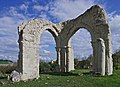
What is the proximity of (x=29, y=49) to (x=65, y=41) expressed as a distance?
258 inches

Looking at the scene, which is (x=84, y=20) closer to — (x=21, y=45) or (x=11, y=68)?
(x=21, y=45)

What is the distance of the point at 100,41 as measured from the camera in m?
19.6

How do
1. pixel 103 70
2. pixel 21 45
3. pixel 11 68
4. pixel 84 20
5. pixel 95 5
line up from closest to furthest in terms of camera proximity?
pixel 21 45 → pixel 103 70 → pixel 95 5 → pixel 84 20 → pixel 11 68

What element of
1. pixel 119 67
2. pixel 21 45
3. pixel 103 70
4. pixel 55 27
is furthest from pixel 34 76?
pixel 119 67

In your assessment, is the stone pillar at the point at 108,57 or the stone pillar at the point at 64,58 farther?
the stone pillar at the point at 64,58

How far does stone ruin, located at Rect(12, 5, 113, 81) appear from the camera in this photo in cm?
1812

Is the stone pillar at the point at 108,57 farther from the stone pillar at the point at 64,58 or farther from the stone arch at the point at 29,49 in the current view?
the stone arch at the point at 29,49

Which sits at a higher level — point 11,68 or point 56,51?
point 56,51

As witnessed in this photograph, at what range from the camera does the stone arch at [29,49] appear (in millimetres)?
17852

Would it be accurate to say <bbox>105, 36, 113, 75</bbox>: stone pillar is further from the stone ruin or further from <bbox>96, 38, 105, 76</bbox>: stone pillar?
<bbox>96, 38, 105, 76</bbox>: stone pillar

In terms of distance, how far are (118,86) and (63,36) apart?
10.4 meters

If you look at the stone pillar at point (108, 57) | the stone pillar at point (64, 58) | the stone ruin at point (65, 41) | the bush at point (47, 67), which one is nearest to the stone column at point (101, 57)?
the stone ruin at point (65, 41)

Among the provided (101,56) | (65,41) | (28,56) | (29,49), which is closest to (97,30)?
(101,56)

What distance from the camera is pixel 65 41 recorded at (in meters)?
24.3
